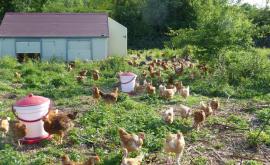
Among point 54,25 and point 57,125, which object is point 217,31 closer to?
point 57,125

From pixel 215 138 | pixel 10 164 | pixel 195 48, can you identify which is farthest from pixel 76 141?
pixel 195 48

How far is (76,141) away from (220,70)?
9.46 meters

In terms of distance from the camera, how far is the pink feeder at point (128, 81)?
1291cm

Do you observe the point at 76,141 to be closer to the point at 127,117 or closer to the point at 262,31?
the point at 127,117

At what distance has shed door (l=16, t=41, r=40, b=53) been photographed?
85.0ft

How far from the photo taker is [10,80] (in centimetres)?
1617

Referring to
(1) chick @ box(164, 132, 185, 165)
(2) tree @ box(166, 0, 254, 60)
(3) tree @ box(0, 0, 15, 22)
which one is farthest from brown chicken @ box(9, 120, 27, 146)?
(3) tree @ box(0, 0, 15, 22)

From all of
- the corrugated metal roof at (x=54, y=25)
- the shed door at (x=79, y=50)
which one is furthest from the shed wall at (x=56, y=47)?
the corrugated metal roof at (x=54, y=25)

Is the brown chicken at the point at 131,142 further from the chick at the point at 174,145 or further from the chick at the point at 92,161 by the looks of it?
the chick at the point at 92,161

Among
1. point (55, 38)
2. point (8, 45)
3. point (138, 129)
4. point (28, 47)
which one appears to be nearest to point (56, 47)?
point (55, 38)

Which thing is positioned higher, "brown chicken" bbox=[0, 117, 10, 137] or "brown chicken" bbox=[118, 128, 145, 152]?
"brown chicken" bbox=[118, 128, 145, 152]

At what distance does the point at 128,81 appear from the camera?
12922 millimetres

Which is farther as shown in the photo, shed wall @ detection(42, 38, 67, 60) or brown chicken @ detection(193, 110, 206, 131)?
shed wall @ detection(42, 38, 67, 60)

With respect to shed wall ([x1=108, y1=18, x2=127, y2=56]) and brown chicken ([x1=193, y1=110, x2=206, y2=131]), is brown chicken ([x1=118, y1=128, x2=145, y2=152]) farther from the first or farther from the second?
shed wall ([x1=108, y1=18, x2=127, y2=56])
